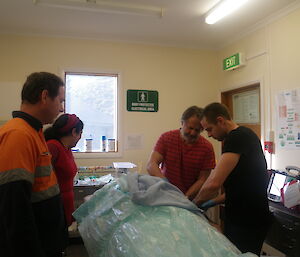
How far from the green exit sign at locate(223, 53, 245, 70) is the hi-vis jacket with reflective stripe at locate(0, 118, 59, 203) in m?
2.88

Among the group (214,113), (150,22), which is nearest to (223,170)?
(214,113)

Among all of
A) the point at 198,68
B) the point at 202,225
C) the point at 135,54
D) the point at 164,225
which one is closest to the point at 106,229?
the point at 164,225

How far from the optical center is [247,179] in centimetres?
163

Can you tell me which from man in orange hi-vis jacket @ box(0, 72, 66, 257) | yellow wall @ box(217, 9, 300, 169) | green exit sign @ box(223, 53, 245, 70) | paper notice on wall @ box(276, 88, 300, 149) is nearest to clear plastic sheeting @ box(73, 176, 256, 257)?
man in orange hi-vis jacket @ box(0, 72, 66, 257)

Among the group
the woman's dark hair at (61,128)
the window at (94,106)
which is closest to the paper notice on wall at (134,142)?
the window at (94,106)

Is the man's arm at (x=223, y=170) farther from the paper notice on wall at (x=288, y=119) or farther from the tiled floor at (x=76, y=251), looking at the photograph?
the tiled floor at (x=76, y=251)

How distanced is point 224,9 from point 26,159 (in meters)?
2.39

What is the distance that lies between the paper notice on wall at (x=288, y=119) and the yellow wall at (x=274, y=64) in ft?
0.20

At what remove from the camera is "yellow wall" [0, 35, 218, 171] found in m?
3.48

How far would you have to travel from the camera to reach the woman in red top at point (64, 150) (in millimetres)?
1817

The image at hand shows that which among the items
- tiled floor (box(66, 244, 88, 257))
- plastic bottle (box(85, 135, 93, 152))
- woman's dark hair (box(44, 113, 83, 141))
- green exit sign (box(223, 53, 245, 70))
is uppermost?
green exit sign (box(223, 53, 245, 70))

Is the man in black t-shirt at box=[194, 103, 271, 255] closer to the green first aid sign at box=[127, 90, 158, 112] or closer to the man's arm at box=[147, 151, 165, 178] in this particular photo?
the man's arm at box=[147, 151, 165, 178]

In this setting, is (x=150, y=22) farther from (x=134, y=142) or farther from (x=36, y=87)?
(x=36, y=87)

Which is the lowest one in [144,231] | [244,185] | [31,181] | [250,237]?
[250,237]
